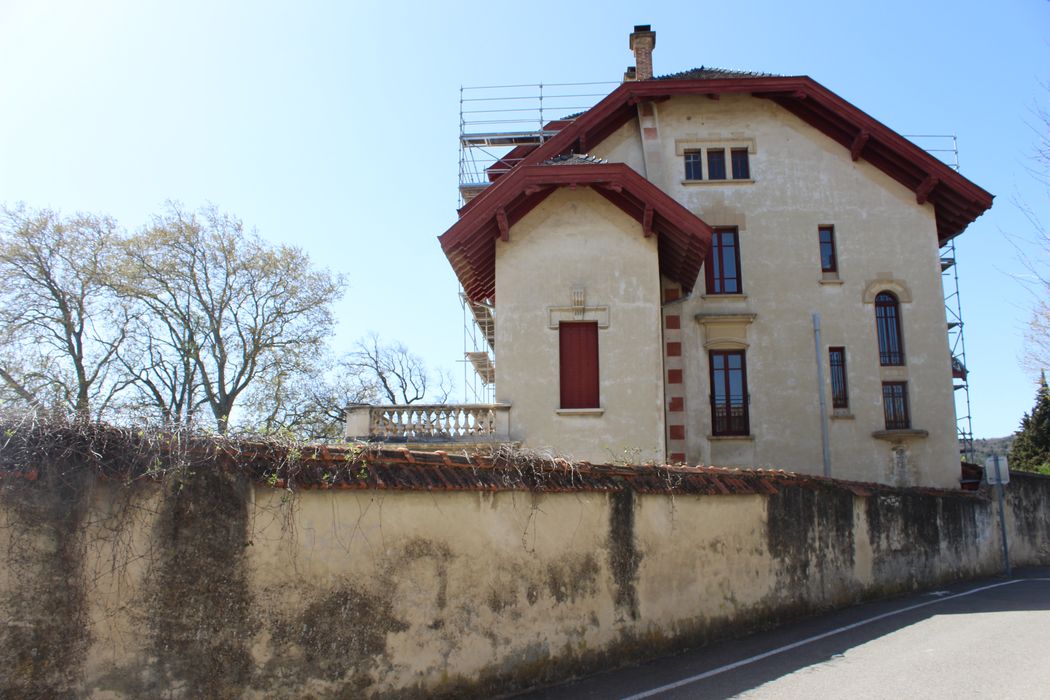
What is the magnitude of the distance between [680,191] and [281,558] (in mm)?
17846

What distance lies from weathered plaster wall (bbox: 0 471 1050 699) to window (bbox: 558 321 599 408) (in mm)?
6470

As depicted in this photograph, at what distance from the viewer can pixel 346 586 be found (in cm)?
739

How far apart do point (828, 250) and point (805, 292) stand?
58.8 inches

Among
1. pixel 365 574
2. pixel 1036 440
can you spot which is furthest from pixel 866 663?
pixel 1036 440

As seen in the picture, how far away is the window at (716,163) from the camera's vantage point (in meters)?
23.1

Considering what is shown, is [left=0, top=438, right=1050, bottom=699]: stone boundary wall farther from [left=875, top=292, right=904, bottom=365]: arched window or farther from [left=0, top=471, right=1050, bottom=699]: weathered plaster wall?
[left=875, top=292, right=904, bottom=365]: arched window

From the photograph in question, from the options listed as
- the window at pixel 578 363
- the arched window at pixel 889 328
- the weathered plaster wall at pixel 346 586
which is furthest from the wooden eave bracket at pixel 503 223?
the arched window at pixel 889 328

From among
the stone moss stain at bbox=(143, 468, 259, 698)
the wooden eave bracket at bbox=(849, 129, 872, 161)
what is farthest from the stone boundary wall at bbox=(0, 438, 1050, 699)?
the wooden eave bracket at bbox=(849, 129, 872, 161)

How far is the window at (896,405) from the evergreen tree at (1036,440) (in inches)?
730

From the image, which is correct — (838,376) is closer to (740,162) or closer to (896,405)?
(896,405)

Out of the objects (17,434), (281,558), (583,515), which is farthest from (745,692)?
(17,434)

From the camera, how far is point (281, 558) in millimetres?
7070

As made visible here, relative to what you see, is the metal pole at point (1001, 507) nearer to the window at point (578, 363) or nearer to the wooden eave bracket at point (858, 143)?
the wooden eave bracket at point (858, 143)

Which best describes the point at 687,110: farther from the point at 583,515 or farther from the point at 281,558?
the point at 281,558
